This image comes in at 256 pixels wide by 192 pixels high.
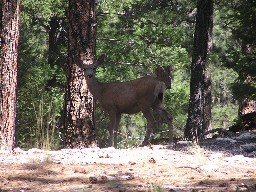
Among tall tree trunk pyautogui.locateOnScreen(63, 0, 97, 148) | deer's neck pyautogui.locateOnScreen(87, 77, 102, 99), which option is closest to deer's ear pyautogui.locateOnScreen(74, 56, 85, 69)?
tall tree trunk pyautogui.locateOnScreen(63, 0, 97, 148)

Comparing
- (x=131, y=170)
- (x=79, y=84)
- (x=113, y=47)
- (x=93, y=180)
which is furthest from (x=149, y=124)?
(x=113, y=47)

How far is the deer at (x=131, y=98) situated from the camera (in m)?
11.3

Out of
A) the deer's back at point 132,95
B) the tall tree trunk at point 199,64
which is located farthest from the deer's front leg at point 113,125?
the tall tree trunk at point 199,64

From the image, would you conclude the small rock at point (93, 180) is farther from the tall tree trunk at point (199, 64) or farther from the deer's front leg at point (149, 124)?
the tall tree trunk at point (199, 64)

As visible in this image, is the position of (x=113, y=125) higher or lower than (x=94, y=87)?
lower

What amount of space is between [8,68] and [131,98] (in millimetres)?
3003

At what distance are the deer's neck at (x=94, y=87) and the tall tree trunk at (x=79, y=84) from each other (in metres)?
0.28

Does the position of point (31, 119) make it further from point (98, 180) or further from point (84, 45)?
point (98, 180)

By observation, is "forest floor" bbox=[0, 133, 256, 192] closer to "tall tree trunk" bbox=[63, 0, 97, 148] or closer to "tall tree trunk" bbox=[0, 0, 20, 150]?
"tall tree trunk" bbox=[0, 0, 20, 150]

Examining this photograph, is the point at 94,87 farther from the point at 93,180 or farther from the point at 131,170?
the point at 93,180

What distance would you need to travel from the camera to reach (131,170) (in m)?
6.73

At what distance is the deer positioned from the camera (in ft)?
37.1

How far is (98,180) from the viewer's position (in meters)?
6.08

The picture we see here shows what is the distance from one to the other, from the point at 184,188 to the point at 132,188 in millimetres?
510
